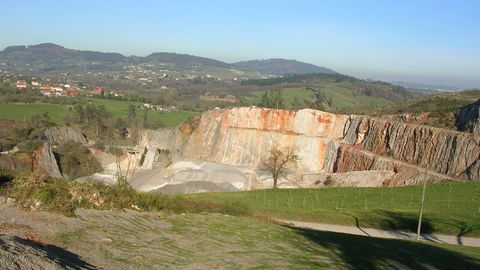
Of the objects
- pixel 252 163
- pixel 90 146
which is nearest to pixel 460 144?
pixel 252 163

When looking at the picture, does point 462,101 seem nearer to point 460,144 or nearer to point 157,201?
point 460,144

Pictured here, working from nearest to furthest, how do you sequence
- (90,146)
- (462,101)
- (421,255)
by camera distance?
(421,255)
(462,101)
(90,146)

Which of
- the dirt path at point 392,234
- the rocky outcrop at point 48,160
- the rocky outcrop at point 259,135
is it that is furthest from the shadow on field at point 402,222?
the rocky outcrop at point 48,160

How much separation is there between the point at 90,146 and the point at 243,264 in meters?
69.4

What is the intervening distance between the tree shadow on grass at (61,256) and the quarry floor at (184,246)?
0.03 meters

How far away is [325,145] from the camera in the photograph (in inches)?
2707

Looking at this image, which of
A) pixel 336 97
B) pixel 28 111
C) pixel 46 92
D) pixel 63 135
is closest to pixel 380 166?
pixel 63 135

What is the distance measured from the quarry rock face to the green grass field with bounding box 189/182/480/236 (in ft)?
21.8

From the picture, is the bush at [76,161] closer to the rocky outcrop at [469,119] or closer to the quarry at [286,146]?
the quarry at [286,146]

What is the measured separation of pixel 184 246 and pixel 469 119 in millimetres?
46108

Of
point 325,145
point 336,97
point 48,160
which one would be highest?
point 336,97

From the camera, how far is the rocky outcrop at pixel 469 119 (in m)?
49.6

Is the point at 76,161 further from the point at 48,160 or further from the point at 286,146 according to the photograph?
the point at 286,146

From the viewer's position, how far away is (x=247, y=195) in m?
45.0
